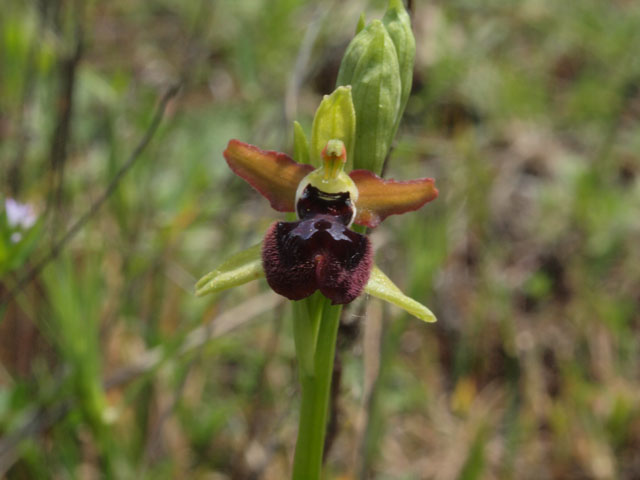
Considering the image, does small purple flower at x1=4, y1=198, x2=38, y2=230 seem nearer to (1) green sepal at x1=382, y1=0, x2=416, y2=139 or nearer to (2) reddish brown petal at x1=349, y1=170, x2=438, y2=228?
(2) reddish brown petal at x1=349, y1=170, x2=438, y2=228

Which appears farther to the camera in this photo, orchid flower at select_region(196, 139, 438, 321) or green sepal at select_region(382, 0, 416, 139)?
green sepal at select_region(382, 0, 416, 139)

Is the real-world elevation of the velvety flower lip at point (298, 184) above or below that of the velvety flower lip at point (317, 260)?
above

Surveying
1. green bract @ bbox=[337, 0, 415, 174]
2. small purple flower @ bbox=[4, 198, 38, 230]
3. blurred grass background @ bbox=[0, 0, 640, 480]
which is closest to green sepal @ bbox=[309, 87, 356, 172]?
green bract @ bbox=[337, 0, 415, 174]

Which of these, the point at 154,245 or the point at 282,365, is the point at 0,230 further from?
the point at 282,365

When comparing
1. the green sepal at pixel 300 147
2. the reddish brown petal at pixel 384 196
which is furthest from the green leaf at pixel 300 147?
the reddish brown petal at pixel 384 196

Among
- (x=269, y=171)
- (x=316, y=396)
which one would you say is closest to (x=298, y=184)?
(x=269, y=171)

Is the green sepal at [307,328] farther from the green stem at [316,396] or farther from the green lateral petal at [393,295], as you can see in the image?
the green lateral petal at [393,295]
